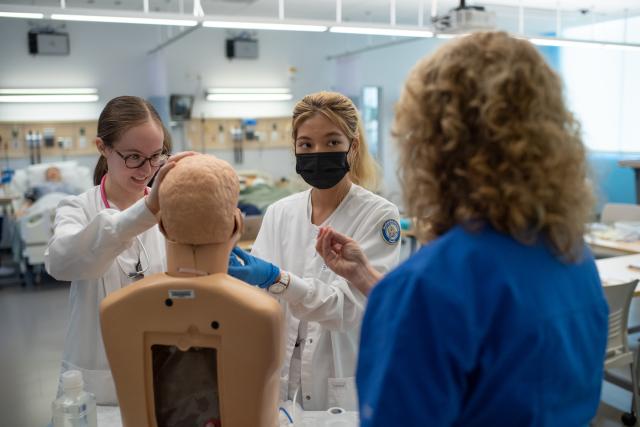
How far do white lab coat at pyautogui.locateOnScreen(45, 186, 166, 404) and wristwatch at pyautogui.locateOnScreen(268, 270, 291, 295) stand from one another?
35 cm

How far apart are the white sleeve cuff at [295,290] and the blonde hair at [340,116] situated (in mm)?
525

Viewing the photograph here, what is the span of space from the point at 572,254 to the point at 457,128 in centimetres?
29

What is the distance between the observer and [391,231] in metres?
1.87

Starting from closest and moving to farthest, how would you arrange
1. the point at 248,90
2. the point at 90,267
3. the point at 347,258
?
the point at 90,267
the point at 347,258
the point at 248,90

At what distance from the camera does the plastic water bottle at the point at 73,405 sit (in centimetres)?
135

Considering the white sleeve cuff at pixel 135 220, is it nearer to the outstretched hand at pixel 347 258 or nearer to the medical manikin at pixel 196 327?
the medical manikin at pixel 196 327

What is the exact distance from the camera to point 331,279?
1.83m

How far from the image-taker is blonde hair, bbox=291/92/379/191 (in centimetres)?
184

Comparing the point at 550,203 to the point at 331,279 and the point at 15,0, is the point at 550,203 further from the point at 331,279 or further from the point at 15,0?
the point at 15,0

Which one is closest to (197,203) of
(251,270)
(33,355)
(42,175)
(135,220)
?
(135,220)

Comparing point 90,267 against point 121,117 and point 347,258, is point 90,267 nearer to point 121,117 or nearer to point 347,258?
point 121,117

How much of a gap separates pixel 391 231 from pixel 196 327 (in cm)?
90

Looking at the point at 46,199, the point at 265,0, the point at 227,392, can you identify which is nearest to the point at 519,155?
the point at 227,392

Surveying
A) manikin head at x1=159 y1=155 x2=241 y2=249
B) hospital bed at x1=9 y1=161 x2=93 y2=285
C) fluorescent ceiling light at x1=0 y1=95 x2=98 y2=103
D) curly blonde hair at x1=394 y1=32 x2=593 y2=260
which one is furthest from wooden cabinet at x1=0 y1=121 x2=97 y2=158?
curly blonde hair at x1=394 y1=32 x2=593 y2=260
